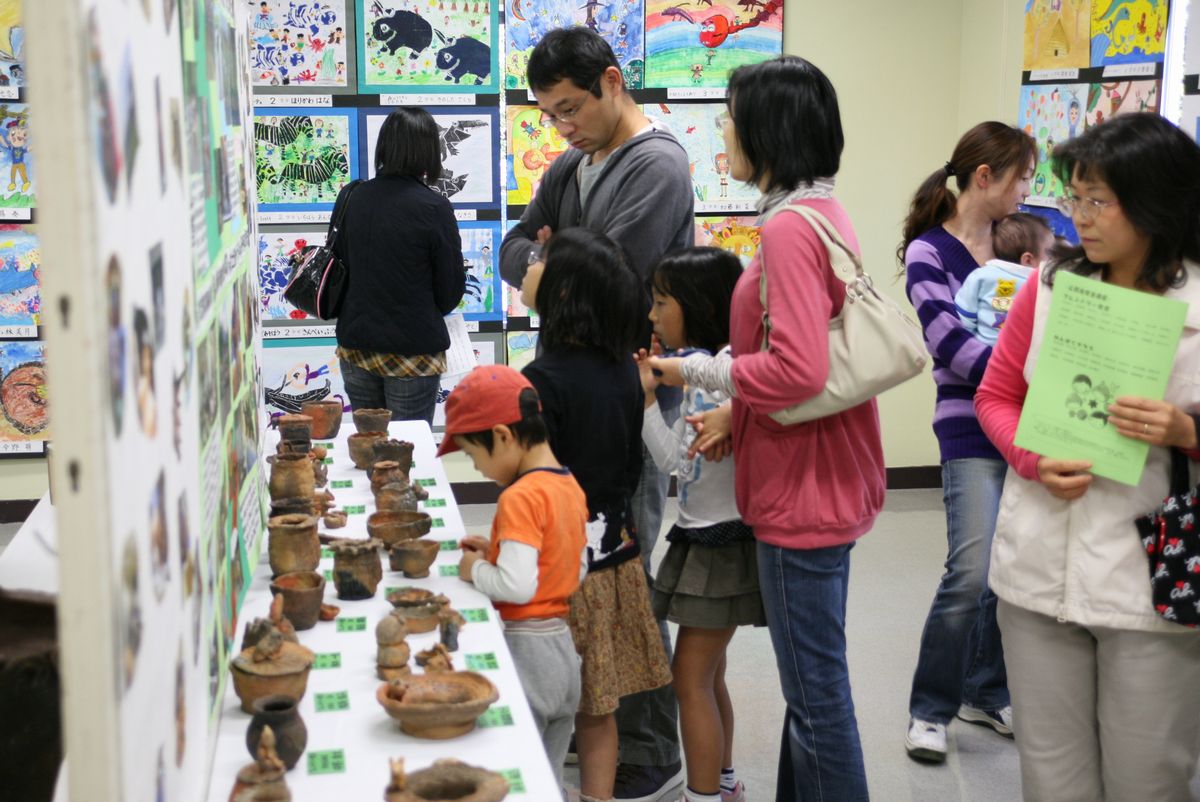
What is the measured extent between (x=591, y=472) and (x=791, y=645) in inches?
20.1

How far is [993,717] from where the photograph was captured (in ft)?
11.8

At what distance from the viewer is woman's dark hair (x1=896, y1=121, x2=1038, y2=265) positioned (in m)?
3.24

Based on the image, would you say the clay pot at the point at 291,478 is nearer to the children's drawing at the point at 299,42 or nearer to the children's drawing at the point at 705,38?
the children's drawing at the point at 299,42

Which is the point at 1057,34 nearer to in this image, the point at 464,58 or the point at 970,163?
the point at 970,163

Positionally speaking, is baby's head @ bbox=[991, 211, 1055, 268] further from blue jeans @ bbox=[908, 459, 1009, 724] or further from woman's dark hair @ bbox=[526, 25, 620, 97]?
woman's dark hair @ bbox=[526, 25, 620, 97]

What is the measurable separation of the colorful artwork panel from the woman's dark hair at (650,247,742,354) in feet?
9.12

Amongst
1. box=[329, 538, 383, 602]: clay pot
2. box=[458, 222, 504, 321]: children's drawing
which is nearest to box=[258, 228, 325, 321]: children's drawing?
box=[458, 222, 504, 321]: children's drawing

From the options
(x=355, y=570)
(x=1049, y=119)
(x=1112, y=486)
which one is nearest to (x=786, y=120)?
(x=1112, y=486)

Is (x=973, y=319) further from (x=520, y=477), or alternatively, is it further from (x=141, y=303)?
(x=141, y=303)

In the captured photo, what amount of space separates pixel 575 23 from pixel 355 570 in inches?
159

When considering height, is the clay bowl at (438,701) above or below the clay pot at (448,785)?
above

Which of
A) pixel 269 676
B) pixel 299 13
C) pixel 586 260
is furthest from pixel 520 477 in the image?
pixel 299 13

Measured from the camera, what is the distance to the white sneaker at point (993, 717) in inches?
139

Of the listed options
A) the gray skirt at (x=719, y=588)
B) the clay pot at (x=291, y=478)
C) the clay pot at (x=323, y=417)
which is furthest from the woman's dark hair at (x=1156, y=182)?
the clay pot at (x=323, y=417)
